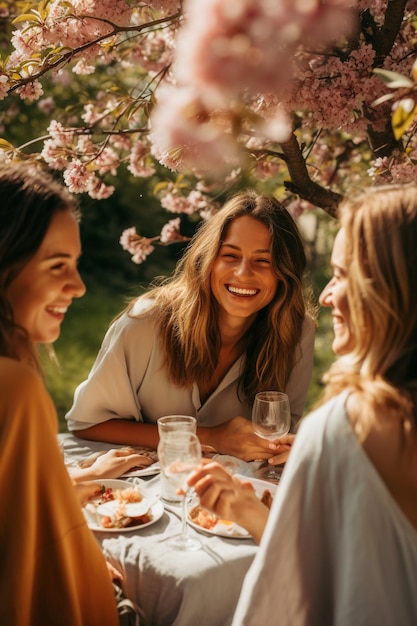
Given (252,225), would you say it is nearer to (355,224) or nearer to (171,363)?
(171,363)

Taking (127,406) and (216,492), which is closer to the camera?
(216,492)

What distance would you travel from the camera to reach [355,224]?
1768 millimetres

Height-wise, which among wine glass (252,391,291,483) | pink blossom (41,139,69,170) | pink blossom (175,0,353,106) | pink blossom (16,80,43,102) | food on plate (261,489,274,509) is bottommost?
food on plate (261,489,274,509)

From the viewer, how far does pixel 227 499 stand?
2.03m

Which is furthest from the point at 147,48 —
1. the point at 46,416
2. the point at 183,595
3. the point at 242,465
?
the point at 183,595

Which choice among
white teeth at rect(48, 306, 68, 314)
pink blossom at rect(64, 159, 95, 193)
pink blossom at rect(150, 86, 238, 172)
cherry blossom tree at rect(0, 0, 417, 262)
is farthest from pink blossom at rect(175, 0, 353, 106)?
pink blossom at rect(64, 159, 95, 193)

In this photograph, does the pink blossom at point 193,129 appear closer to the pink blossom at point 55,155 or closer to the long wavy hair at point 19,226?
the long wavy hair at point 19,226

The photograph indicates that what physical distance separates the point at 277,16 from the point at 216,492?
1.36 m

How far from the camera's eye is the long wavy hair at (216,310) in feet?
10.9

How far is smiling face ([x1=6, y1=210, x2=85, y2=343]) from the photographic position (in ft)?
6.47

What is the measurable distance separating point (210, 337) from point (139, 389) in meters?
0.45

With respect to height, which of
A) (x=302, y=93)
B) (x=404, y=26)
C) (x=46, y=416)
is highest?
(x=404, y=26)

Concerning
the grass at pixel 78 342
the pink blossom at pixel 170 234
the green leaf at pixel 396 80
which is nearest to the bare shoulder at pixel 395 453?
the green leaf at pixel 396 80

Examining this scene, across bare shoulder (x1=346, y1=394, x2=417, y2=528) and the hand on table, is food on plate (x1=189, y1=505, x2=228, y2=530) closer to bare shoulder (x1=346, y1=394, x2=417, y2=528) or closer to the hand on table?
the hand on table
